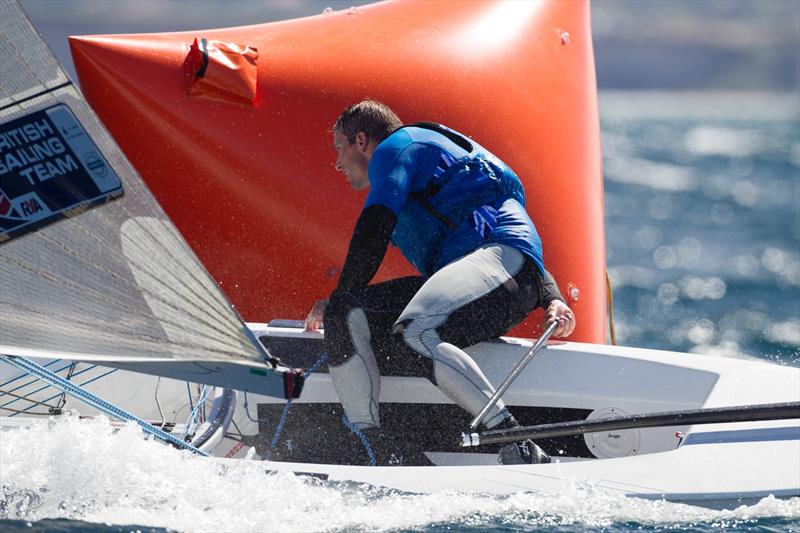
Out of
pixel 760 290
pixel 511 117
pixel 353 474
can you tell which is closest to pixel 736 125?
pixel 760 290

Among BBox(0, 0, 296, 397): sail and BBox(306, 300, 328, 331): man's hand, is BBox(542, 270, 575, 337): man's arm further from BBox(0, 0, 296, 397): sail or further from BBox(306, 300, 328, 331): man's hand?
BBox(0, 0, 296, 397): sail

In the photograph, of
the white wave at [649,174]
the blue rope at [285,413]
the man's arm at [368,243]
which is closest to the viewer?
the man's arm at [368,243]

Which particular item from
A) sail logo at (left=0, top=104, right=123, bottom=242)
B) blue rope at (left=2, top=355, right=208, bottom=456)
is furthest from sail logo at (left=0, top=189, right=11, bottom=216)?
blue rope at (left=2, top=355, right=208, bottom=456)

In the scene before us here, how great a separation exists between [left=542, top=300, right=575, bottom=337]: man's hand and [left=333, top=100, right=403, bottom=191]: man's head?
0.56 meters

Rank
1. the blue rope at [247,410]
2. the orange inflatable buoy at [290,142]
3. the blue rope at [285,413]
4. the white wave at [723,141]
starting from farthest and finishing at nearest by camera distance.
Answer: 1. the white wave at [723,141]
2. the orange inflatable buoy at [290,142]
3. the blue rope at [247,410]
4. the blue rope at [285,413]

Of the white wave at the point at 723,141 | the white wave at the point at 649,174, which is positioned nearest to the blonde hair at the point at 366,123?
the white wave at the point at 649,174

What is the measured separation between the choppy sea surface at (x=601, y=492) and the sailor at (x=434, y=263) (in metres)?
0.38

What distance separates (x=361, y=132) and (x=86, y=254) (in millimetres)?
789

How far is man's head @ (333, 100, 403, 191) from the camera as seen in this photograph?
2.93m

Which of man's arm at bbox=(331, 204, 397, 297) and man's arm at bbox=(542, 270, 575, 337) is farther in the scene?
man's arm at bbox=(542, 270, 575, 337)

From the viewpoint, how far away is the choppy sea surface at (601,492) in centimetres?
242

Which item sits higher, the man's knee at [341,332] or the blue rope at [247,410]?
the man's knee at [341,332]

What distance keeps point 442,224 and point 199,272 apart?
748 mm

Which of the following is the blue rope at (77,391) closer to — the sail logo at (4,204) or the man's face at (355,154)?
the sail logo at (4,204)
